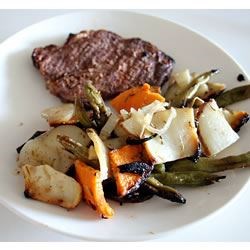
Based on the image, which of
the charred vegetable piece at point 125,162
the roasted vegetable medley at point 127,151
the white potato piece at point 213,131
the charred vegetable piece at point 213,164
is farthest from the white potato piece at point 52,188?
the white potato piece at point 213,131

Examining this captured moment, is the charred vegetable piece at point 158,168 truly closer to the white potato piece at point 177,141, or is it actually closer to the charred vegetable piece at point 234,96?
the white potato piece at point 177,141

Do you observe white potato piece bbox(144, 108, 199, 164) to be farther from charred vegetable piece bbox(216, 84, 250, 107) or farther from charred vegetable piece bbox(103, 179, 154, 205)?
charred vegetable piece bbox(216, 84, 250, 107)

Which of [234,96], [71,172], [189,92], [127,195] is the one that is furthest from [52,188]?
[234,96]

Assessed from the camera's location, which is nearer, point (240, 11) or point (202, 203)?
point (202, 203)

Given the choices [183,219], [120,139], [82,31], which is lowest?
[183,219]

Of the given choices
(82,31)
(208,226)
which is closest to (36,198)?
(208,226)

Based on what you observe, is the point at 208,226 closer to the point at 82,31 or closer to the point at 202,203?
the point at 202,203

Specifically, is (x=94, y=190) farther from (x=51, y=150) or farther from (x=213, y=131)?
(x=213, y=131)
